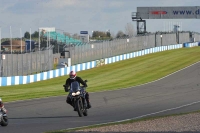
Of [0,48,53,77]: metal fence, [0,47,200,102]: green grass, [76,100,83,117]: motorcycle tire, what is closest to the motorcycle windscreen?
[76,100,83,117]: motorcycle tire

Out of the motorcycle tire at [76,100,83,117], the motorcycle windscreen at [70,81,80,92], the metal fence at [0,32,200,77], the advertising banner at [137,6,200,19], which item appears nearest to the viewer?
the motorcycle tire at [76,100,83,117]

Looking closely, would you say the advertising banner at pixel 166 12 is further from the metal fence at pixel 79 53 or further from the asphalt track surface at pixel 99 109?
the asphalt track surface at pixel 99 109

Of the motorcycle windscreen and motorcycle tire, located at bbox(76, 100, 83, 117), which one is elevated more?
the motorcycle windscreen

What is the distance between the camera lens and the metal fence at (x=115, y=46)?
5375 centimetres

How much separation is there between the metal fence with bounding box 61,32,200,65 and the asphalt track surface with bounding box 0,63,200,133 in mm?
20522

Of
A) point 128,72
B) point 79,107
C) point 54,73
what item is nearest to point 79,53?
point 128,72

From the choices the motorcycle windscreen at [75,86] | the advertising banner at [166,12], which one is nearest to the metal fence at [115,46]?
the advertising banner at [166,12]

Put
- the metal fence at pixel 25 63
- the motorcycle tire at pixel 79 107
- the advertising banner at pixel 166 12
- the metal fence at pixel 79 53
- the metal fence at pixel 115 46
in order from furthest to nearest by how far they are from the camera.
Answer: the advertising banner at pixel 166 12 → the metal fence at pixel 115 46 → the metal fence at pixel 79 53 → the metal fence at pixel 25 63 → the motorcycle tire at pixel 79 107

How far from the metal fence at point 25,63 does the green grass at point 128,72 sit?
4.49ft

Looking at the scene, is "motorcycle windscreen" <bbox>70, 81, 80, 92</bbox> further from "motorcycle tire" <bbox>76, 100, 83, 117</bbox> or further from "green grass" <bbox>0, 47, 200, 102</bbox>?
"green grass" <bbox>0, 47, 200, 102</bbox>

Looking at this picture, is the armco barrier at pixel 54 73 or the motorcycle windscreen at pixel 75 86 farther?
the armco barrier at pixel 54 73

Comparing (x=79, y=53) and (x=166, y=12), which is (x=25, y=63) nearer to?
(x=79, y=53)

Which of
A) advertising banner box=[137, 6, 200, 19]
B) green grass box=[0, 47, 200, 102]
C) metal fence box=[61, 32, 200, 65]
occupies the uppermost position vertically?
advertising banner box=[137, 6, 200, 19]

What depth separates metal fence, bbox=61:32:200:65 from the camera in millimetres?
53750
